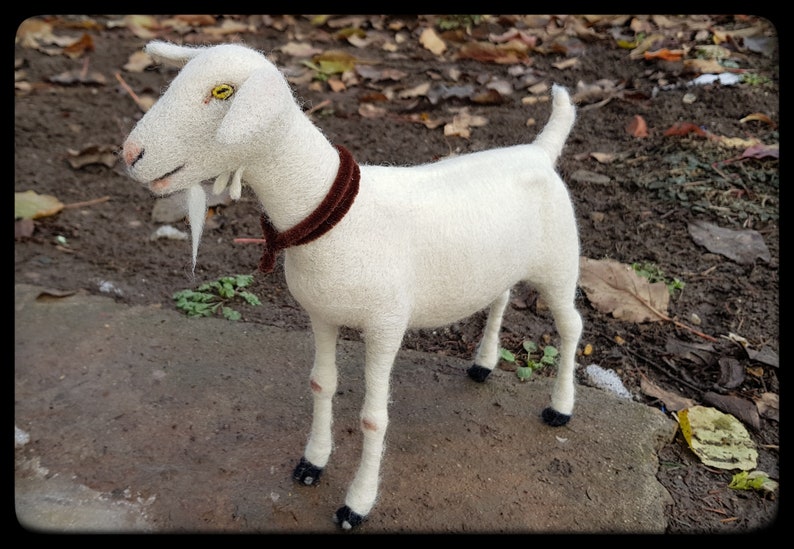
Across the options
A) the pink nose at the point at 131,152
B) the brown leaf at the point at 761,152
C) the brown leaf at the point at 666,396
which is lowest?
the brown leaf at the point at 666,396

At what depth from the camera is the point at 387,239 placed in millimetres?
1545

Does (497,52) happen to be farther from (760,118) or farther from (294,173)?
(294,173)

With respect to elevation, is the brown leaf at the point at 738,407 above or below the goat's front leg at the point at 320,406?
below

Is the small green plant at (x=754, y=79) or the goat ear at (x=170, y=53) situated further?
the small green plant at (x=754, y=79)

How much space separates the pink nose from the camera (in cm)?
133

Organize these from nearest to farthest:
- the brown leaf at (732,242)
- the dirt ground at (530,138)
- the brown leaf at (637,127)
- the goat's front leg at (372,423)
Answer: the goat's front leg at (372,423) < the dirt ground at (530,138) < the brown leaf at (732,242) < the brown leaf at (637,127)

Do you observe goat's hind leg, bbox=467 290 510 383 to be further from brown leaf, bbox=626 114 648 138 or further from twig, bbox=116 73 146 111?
twig, bbox=116 73 146 111

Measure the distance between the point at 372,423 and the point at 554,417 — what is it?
0.70m

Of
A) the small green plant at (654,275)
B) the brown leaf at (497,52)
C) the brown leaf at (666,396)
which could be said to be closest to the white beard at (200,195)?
the brown leaf at (666,396)

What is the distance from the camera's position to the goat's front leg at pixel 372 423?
5.32 ft

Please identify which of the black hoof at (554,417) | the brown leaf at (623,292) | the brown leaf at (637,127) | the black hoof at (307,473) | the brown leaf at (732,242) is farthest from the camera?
the brown leaf at (637,127)

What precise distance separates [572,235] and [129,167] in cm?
115

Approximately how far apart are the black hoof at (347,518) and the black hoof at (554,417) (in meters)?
0.68

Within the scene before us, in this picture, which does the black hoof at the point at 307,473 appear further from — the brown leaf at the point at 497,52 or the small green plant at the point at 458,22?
the small green plant at the point at 458,22
